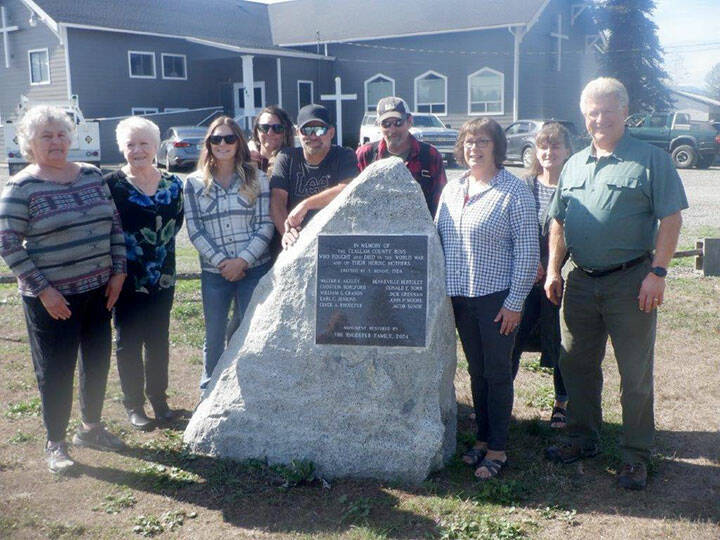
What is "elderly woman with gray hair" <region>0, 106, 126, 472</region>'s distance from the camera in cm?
387

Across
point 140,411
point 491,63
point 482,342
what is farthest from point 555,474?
point 491,63

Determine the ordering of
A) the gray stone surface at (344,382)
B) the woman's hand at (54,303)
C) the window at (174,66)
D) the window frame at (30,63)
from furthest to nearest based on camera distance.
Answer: the window at (174,66)
the window frame at (30,63)
the gray stone surface at (344,382)
the woman's hand at (54,303)

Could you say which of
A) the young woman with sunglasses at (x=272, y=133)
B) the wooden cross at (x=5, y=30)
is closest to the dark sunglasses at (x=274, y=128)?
the young woman with sunglasses at (x=272, y=133)

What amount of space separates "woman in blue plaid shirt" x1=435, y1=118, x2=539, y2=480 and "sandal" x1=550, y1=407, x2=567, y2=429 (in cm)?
79

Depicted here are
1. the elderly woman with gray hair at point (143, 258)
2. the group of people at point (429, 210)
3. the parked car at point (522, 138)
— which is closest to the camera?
the group of people at point (429, 210)

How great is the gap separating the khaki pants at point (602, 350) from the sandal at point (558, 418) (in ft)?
→ 1.43

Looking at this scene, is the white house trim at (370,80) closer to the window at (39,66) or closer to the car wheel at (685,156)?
the car wheel at (685,156)

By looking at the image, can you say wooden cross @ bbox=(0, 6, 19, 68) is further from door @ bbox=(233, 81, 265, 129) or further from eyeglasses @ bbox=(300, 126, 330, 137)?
eyeglasses @ bbox=(300, 126, 330, 137)

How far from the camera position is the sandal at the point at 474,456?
165 inches

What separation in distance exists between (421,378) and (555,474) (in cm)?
93

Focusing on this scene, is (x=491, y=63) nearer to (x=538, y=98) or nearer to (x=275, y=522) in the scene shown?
(x=538, y=98)

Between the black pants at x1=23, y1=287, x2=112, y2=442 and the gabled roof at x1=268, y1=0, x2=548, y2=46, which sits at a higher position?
the gabled roof at x1=268, y1=0, x2=548, y2=46

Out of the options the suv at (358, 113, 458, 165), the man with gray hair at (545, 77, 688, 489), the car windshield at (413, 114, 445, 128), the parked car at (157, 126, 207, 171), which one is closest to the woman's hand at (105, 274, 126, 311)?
the man with gray hair at (545, 77, 688, 489)

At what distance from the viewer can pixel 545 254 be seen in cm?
455
